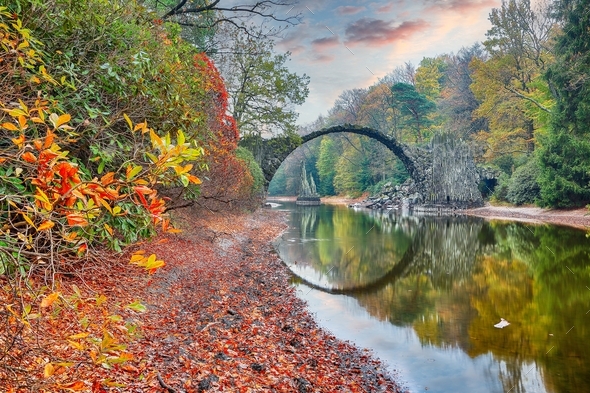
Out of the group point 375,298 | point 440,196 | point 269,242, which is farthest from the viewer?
point 440,196

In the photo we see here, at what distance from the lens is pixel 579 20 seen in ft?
67.4

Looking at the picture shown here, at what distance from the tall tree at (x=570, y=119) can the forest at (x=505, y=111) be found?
5 centimetres

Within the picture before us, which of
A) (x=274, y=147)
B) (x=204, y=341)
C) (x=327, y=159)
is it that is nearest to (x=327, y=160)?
(x=327, y=159)

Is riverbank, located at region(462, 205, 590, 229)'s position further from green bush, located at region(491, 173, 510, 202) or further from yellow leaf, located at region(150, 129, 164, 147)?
yellow leaf, located at region(150, 129, 164, 147)

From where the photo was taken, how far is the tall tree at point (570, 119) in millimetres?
20562

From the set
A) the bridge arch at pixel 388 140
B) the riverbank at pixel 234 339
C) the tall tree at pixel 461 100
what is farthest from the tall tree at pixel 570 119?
the riverbank at pixel 234 339

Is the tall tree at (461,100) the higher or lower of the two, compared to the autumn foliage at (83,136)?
higher

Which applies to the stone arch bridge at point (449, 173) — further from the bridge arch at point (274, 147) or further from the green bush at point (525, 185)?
the green bush at point (525, 185)

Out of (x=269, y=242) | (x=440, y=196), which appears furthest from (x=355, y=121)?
(x=269, y=242)

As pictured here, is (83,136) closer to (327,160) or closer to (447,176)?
(447,176)

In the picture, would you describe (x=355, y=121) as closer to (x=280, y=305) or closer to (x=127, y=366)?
(x=280, y=305)

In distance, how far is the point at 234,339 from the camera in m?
5.52

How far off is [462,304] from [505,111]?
86.3 ft

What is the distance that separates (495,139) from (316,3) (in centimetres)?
2868
